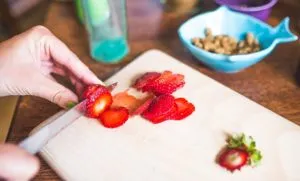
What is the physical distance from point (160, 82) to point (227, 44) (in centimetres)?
19

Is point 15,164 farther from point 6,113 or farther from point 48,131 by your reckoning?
point 6,113

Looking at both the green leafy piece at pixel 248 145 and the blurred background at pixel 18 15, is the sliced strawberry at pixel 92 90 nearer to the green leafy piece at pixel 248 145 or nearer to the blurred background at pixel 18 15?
the green leafy piece at pixel 248 145

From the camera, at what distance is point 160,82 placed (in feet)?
2.51

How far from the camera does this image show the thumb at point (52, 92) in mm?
700

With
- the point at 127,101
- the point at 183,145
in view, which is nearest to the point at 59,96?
the point at 127,101

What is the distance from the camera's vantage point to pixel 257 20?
0.86 m

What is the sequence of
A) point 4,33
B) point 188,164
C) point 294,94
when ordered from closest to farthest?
point 188,164, point 294,94, point 4,33

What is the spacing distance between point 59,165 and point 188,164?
225mm

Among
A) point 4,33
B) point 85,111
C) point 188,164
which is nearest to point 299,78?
point 188,164

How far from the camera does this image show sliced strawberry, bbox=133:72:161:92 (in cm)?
77

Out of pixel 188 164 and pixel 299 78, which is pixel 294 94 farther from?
pixel 188 164

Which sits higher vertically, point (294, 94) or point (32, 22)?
point (294, 94)

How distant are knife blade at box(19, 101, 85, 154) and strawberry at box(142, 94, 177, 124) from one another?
0.42 ft

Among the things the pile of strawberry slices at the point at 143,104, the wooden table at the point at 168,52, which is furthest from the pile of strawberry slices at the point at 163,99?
the wooden table at the point at 168,52
